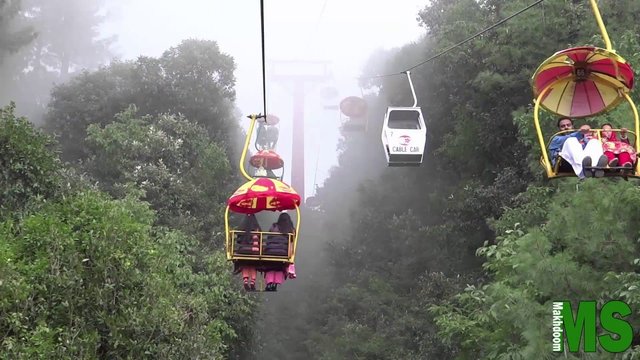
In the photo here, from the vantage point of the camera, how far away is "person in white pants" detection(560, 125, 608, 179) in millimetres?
5988

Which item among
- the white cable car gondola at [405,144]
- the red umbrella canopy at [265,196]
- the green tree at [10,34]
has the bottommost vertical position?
the red umbrella canopy at [265,196]

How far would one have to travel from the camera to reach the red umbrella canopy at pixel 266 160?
11.2m

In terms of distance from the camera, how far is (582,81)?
259 inches

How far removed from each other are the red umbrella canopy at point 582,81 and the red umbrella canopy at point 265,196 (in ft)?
12.1

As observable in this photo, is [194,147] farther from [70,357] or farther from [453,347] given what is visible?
[70,357]

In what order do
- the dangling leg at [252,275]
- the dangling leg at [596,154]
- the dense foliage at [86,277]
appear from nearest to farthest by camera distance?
1. the dangling leg at [596,154]
2. the dense foliage at [86,277]
3. the dangling leg at [252,275]

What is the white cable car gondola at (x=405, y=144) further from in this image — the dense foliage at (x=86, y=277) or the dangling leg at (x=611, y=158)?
the dangling leg at (x=611, y=158)

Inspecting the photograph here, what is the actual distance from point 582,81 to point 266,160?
5.93 m

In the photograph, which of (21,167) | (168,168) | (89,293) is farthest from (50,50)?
(89,293)

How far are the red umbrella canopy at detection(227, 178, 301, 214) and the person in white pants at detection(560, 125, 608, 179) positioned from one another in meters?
3.96

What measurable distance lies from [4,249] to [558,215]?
8.01 m

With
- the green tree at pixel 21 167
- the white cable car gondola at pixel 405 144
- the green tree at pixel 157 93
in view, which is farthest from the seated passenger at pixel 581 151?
the green tree at pixel 157 93

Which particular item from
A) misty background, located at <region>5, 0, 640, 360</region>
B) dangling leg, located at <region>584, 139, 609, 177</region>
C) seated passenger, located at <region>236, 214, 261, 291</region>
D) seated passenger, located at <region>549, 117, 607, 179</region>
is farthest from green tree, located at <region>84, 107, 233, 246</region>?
dangling leg, located at <region>584, 139, 609, 177</region>

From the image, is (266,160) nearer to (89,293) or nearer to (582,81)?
(89,293)
